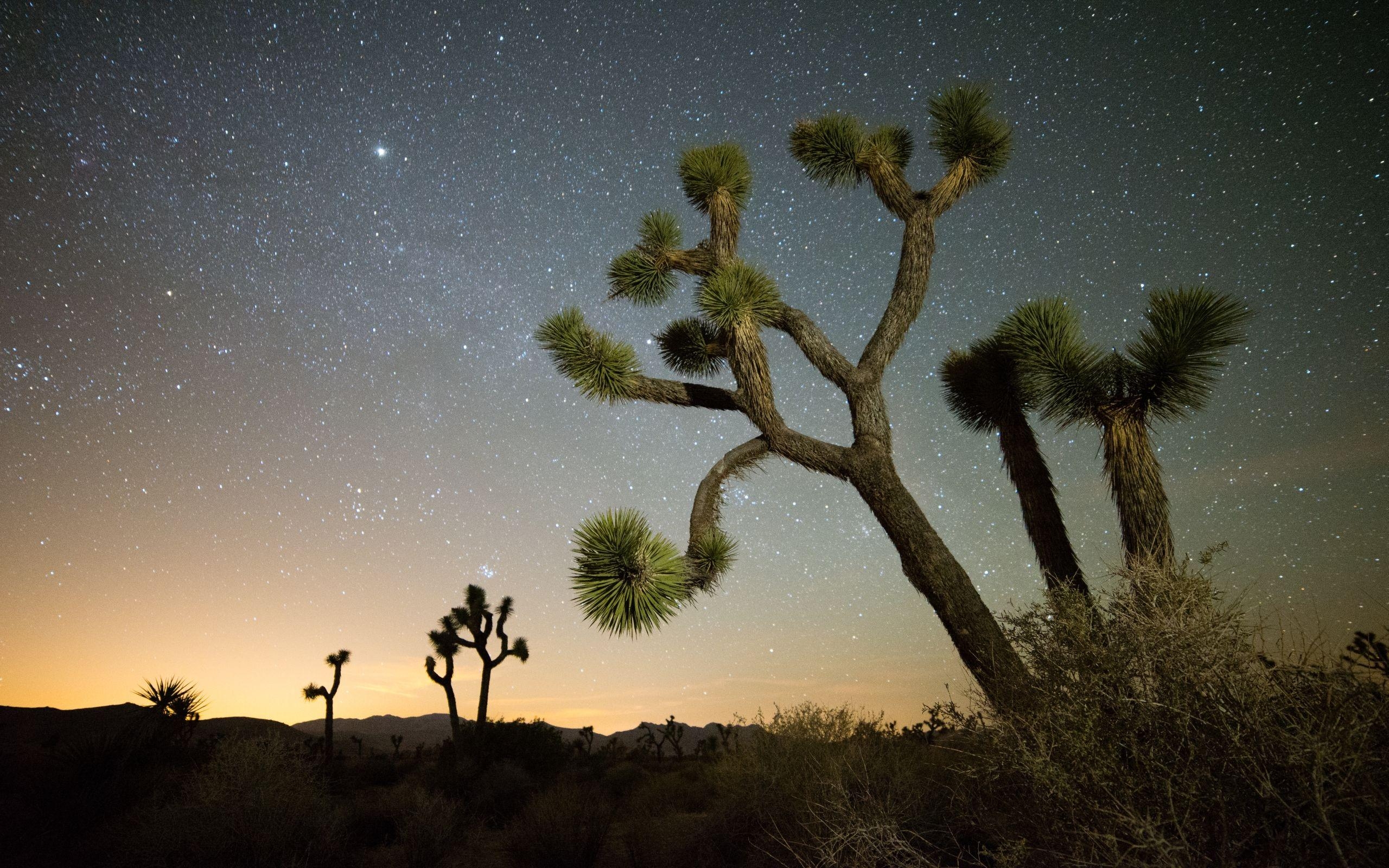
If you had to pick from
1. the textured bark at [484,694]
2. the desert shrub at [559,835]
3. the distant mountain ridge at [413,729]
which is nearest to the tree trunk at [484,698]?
the textured bark at [484,694]

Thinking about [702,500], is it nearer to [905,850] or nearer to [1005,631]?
[1005,631]

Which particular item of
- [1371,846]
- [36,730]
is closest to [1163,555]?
[1371,846]

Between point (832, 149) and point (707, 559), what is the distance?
233 inches

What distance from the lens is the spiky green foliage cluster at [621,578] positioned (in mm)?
5492

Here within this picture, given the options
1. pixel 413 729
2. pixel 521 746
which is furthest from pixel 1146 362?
pixel 413 729

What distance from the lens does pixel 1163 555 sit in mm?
5719

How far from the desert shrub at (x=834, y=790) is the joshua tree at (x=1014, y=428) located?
2.63 m

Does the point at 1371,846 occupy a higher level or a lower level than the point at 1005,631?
lower

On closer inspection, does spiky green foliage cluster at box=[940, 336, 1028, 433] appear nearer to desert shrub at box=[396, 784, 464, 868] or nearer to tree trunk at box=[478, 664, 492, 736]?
desert shrub at box=[396, 784, 464, 868]

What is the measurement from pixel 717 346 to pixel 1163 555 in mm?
5158

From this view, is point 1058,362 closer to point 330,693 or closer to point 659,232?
point 659,232

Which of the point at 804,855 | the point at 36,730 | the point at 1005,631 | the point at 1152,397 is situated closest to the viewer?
the point at 1005,631

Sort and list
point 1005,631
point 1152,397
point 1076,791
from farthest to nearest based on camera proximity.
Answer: point 1152,397 < point 1005,631 < point 1076,791

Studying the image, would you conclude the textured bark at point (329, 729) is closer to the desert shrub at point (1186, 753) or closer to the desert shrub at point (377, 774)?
the desert shrub at point (377, 774)
